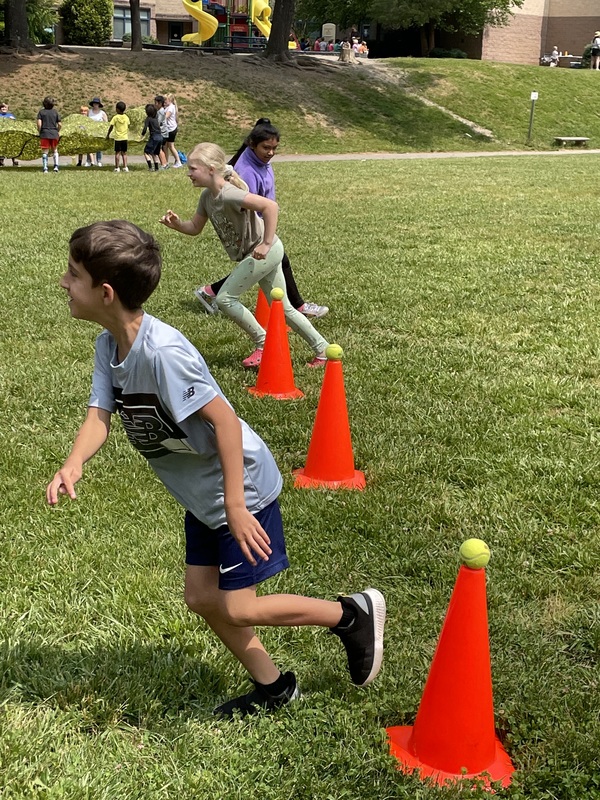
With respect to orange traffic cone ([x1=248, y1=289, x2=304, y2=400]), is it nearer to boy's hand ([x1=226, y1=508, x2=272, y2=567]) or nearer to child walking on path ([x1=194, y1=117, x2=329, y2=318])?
child walking on path ([x1=194, y1=117, x2=329, y2=318])

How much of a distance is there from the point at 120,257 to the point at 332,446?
2.25m

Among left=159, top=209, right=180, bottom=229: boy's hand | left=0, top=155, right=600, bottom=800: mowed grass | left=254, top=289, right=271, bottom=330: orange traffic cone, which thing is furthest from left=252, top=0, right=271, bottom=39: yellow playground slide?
left=159, top=209, right=180, bottom=229: boy's hand

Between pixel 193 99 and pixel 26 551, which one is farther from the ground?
pixel 193 99

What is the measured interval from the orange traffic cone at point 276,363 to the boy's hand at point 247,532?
127 inches

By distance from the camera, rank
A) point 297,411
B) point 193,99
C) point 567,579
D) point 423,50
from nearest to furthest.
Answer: point 567,579 < point 297,411 < point 193,99 < point 423,50

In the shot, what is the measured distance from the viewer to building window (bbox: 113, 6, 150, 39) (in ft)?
186

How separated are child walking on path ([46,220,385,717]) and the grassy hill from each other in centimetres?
2513

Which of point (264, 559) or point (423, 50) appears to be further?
point (423, 50)

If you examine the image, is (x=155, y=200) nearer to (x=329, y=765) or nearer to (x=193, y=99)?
(x=329, y=765)

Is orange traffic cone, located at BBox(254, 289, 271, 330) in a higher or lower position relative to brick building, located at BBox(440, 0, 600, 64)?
lower

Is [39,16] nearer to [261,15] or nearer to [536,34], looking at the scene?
[261,15]

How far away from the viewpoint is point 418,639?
10.1 ft

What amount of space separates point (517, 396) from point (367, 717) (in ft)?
10.5

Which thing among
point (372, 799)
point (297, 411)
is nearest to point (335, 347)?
point (297, 411)
